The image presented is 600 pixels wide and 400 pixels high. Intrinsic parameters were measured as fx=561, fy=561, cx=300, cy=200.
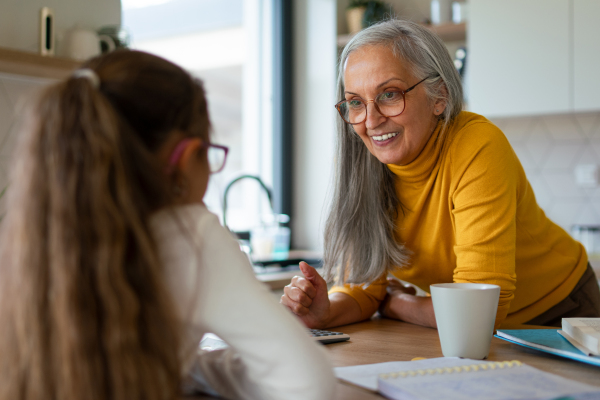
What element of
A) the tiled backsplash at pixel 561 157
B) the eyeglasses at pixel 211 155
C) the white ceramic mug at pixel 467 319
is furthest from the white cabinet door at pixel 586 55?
the eyeglasses at pixel 211 155

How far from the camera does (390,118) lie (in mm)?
1218

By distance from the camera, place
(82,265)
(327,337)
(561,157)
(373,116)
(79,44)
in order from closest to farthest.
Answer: (82,265), (327,337), (373,116), (79,44), (561,157)

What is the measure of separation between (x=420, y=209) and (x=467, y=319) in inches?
19.4

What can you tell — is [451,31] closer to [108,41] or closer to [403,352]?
[108,41]

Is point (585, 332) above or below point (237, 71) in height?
below

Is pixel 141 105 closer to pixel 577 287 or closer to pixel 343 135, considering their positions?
pixel 343 135

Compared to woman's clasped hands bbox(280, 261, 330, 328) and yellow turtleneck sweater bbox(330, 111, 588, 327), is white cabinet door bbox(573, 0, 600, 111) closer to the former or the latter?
yellow turtleneck sweater bbox(330, 111, 588, 327)

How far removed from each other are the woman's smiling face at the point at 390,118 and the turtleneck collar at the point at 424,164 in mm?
11

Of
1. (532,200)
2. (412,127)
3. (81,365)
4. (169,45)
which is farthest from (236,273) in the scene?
(169,45)

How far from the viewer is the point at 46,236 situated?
50 cm

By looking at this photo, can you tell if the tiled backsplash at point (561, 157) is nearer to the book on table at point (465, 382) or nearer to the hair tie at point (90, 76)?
the book on table at point (465, 382)

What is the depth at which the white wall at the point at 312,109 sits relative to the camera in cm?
329

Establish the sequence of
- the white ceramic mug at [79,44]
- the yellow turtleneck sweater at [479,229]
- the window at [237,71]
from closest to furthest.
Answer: the yellow turtleneck sweater at [479,229]
the white ceramic mug at [79,44]
the window at [237,71]

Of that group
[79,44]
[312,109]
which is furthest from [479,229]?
[312,109]
